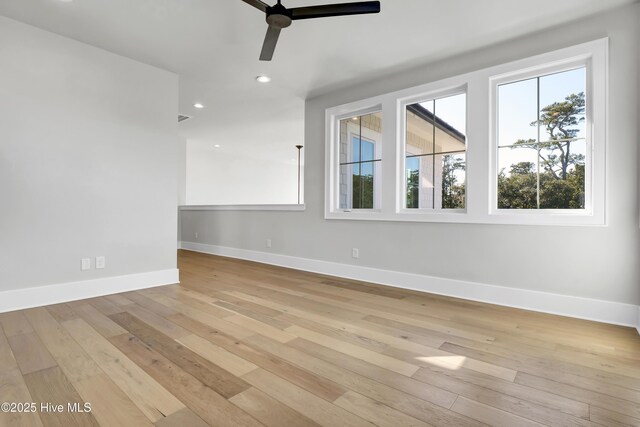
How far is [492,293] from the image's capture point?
2.91m

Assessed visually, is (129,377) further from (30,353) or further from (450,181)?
(450,181)

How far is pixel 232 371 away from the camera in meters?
1.63

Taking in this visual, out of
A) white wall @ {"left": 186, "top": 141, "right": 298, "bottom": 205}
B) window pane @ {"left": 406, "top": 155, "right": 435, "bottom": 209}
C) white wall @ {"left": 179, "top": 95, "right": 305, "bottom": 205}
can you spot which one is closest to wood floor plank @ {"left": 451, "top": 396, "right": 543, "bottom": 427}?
window pane @ {"left": 406, "top": 155, "right": 435, "bottom": 209}

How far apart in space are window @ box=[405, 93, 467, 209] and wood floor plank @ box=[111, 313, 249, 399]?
264 cm

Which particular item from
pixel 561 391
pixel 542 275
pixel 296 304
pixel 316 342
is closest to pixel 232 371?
pixel 316 342

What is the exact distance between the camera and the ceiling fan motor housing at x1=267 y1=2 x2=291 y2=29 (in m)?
1.99

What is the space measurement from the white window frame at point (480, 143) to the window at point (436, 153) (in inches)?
3.0

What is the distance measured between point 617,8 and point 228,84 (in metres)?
3.73

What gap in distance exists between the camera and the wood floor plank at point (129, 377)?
52.5 inches

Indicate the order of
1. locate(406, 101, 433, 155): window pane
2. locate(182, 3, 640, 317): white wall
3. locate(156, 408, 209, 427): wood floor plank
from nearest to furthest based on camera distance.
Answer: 1. locate(156, 408, 209, 427): wood floor plank
2. locate(182, 3, 640, 317): white wall
3. locate(406, 101, 433, 155): window pane

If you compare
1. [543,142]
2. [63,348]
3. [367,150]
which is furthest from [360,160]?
[63,348]

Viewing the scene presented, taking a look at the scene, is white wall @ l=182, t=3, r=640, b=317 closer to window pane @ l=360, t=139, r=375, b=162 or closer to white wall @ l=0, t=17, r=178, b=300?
window pane @ l=360, t=139, r=375, b=162

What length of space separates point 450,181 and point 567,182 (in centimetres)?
96

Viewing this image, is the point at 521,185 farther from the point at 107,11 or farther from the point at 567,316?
the point at 107,11
